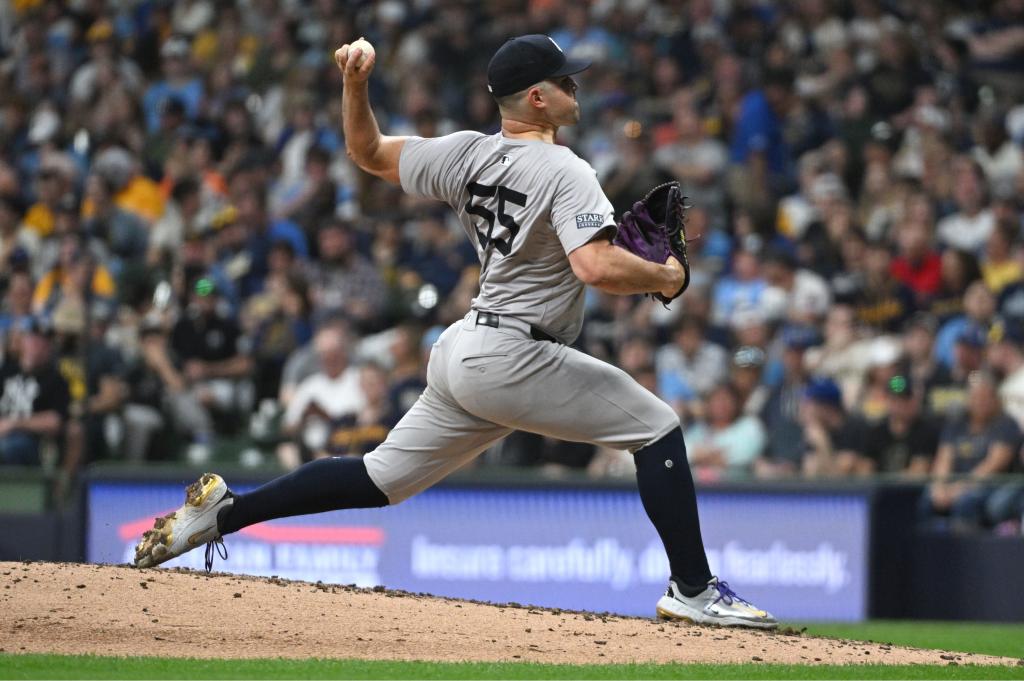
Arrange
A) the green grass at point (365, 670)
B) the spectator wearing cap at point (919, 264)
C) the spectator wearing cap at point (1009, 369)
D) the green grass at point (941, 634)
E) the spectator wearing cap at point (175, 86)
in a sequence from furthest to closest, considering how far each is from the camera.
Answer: the spectator wearing cap at point (175, 86) → the spectator wearing cap at point (919, 264) → the spectator wearing cap at point (1009, 369) → the green grass at point (941, 634) → the green grass at point (365, 670)

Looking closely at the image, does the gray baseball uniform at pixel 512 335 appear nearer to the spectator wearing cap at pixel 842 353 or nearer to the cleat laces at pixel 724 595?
the cleat laces at pixel 724 595

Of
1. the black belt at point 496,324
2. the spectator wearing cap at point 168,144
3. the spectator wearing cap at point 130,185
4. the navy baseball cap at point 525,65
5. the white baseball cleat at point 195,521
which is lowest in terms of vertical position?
the white baseball cleat at point 195,521

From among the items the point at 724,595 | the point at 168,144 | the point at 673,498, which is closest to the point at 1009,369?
the point at 724,595

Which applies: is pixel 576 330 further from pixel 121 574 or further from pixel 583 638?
pixel 121 574

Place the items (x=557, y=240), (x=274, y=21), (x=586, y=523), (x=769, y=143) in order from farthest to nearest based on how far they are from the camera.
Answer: (x=274, y=21), (x=769, y=143), (x=586, y=523), (x=557, y=240)

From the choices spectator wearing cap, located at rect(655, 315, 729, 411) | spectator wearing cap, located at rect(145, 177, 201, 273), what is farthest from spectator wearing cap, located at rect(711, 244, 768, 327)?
spectator wearing cap, located at rect(145, 177, 201, 273)

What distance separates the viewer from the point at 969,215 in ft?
42.7

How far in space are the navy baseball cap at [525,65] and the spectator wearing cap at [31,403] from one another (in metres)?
7.58

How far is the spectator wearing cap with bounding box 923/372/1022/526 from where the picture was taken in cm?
1061

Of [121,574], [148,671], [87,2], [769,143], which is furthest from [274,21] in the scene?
[148,671]

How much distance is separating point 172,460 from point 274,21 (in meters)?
7.31

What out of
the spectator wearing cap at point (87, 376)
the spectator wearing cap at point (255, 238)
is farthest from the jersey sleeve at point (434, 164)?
the spectator wearing cap at point (255, 238)

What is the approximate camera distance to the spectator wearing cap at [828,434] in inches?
444

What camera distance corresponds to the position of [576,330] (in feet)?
20.0
